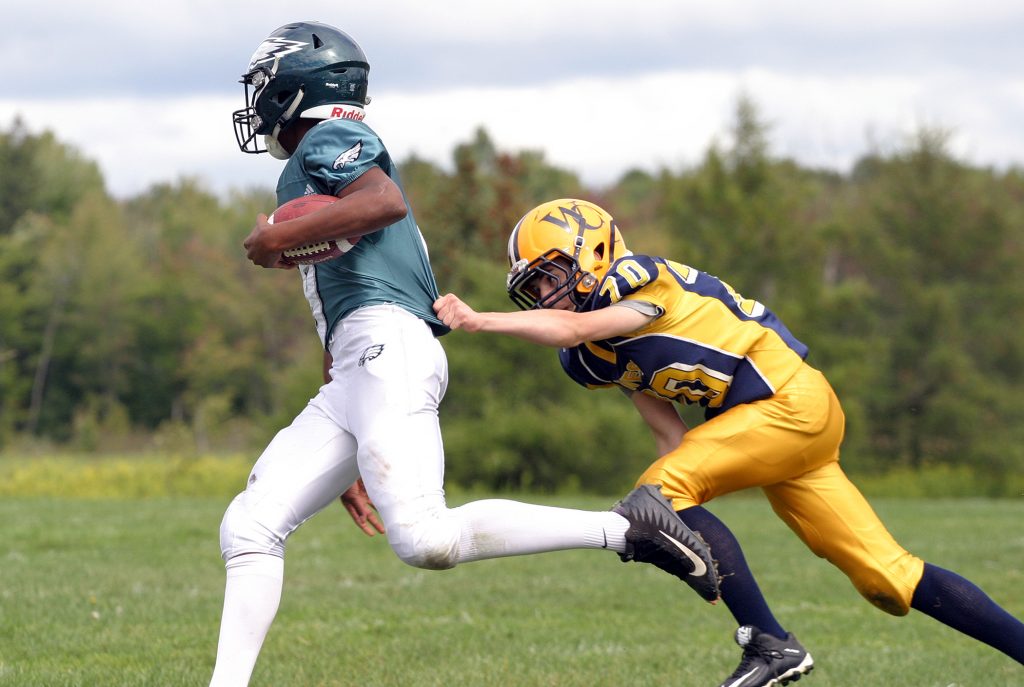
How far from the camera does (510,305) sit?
71.9ft

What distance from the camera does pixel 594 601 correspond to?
25.5 feet

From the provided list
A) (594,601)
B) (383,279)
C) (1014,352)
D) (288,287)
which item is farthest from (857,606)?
(288,287)

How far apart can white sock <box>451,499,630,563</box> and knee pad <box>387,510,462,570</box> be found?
0.05 meters

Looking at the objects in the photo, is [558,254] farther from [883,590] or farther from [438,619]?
[438,619]

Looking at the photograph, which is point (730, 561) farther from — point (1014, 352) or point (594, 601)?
point (1014, 352)

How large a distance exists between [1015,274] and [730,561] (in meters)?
33.4

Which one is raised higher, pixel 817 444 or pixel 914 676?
pixel 817 444

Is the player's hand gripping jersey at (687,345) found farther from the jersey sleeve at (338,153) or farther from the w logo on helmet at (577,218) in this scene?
the jersey sleeve at (338,153)

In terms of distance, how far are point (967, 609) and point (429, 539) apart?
1.90m

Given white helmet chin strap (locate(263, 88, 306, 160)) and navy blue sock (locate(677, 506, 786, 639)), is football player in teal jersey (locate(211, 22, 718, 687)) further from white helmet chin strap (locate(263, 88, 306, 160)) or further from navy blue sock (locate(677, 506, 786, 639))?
navy blue sock (locate(677, 506, 786, 639))

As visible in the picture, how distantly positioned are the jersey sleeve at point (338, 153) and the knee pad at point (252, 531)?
98 cm

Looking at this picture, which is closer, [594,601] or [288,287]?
[594,601]

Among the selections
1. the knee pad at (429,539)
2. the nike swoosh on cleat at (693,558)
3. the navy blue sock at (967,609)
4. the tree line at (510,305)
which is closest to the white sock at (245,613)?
the knee pad at (429,539)

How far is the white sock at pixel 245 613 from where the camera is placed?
11.7 feet
